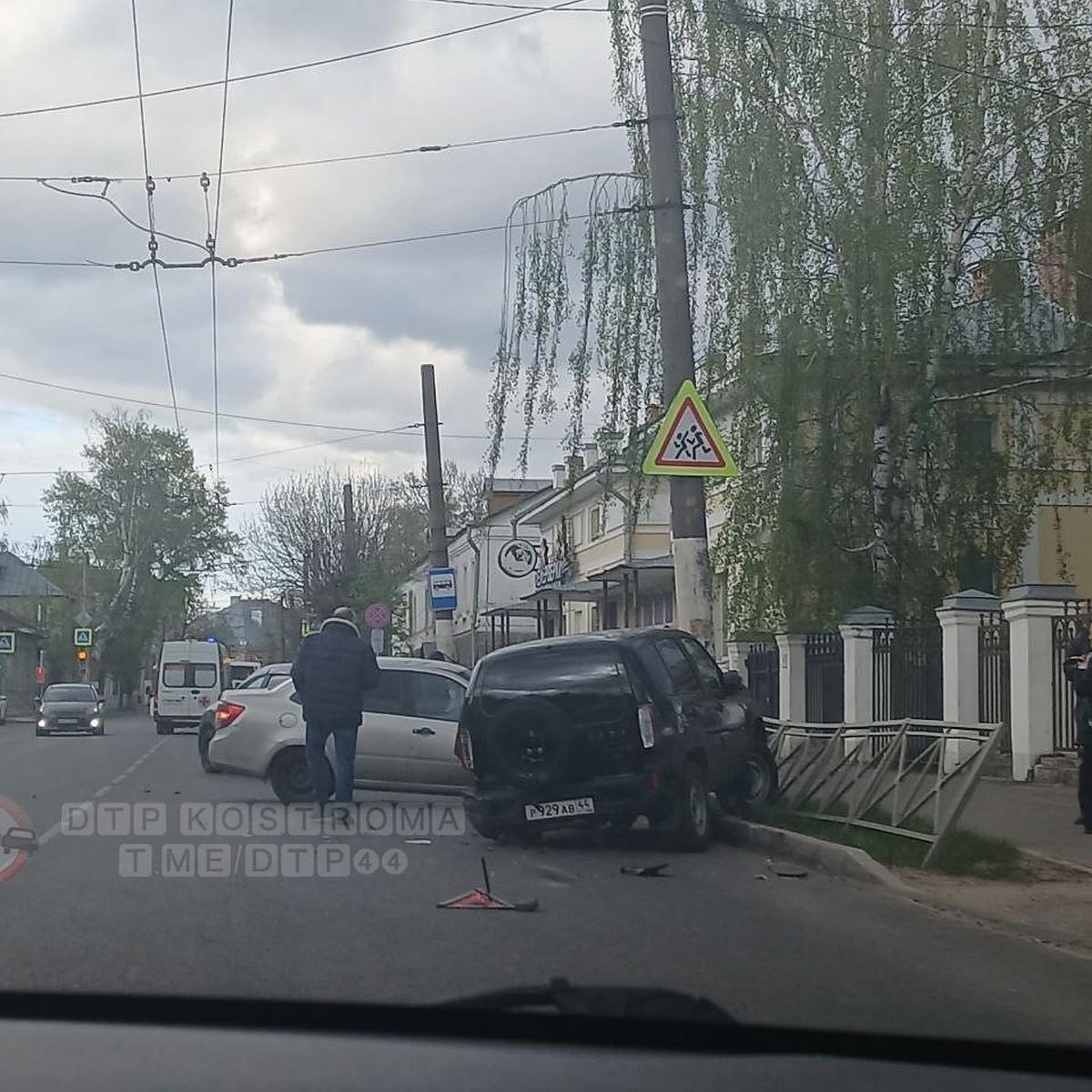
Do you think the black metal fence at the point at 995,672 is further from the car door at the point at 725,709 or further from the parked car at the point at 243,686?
the parked car at the point at 243,686

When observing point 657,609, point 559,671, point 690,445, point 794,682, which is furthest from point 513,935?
point 657,609

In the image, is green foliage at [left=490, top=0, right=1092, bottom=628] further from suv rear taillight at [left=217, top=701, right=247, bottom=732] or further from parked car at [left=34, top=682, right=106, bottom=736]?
parked car at [left=34, top=682, right=106, bottom=736]

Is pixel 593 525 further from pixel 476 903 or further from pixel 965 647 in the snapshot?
pixel 476 903

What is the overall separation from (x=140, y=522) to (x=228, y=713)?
201 feet

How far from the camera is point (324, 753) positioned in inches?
535

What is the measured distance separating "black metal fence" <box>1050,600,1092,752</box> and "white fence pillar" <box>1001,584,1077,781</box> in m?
0.05

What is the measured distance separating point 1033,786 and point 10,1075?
49.6 feet

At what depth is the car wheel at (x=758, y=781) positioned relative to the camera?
14.2m

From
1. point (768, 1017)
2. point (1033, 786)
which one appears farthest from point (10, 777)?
point (768, 1017)

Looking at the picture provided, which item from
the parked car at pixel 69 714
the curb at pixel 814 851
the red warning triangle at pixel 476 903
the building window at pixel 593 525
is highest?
the building window at pixel 593 525

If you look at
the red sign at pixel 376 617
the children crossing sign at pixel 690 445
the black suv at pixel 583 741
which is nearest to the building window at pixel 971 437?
the children crossing sign at pixel 690 445

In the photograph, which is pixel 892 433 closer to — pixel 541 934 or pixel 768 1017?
pixel 541 934

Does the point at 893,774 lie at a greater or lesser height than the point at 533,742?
lesser

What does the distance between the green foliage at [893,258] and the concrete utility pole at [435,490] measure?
10705 mm
